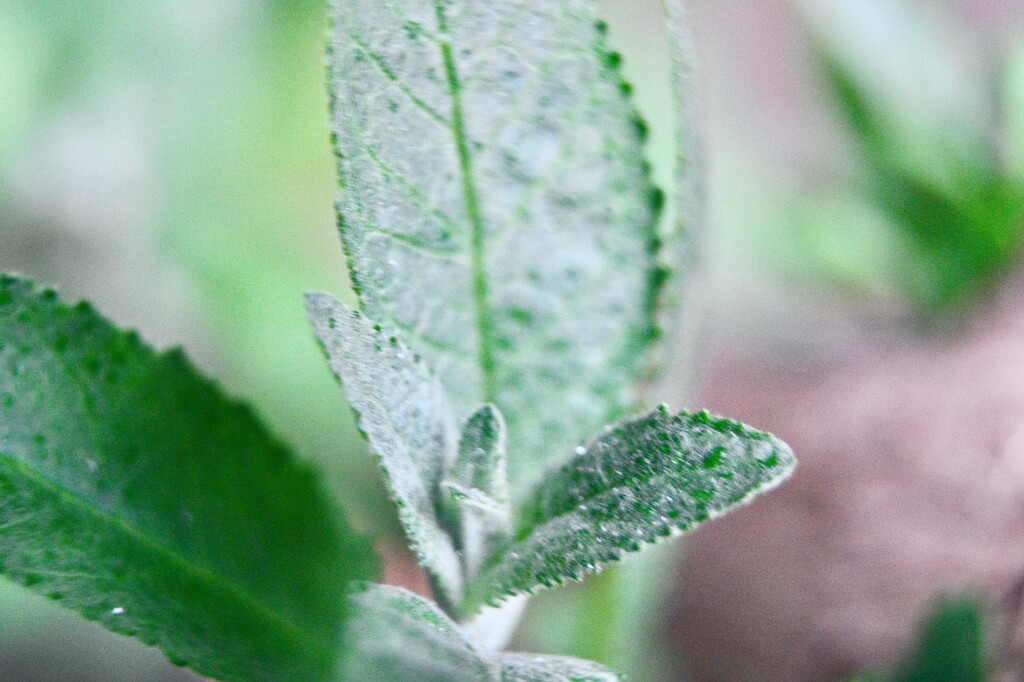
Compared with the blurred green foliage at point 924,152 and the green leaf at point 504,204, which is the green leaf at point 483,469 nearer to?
the green leaf at point 504,204

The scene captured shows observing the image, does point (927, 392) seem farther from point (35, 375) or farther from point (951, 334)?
point (35, 375)

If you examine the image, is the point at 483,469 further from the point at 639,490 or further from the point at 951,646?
the point at 951,646

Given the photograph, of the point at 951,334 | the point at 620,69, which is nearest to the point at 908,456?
the point at 951,334

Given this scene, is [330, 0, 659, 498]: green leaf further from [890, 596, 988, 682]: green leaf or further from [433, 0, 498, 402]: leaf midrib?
[890, 596, 988, 682]: green leaf

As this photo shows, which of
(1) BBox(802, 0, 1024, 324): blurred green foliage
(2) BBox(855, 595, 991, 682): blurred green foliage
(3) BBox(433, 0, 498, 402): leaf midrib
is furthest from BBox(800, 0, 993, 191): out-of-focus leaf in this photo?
(3) BBox(433, 0, 498, 402): leaf midrib

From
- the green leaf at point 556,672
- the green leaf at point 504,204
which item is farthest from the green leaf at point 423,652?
the green leaf at point 504,204

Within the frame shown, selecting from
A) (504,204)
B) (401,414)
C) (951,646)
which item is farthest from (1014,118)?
(401,414)
